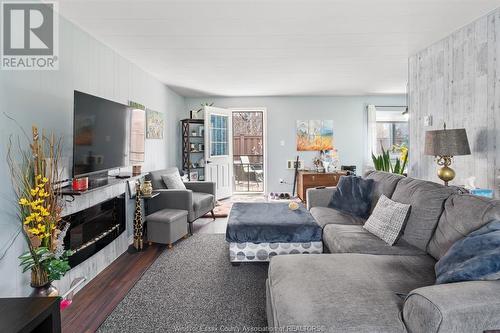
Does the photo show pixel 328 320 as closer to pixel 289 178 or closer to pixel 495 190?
pixel 495 190

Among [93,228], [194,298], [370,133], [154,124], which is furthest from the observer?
[370,133]

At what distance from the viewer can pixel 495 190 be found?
2.63 meters

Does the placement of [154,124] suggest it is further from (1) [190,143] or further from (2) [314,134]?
(2) [314,134]

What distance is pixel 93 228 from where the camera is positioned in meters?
2.66

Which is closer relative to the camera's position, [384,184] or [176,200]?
[384,184]

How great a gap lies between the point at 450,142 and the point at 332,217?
1269 millimetres

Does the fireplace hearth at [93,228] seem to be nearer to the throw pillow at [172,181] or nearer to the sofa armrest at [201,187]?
the throw pillow at [172,181]

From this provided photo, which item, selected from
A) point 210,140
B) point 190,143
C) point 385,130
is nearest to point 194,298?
point 210,140

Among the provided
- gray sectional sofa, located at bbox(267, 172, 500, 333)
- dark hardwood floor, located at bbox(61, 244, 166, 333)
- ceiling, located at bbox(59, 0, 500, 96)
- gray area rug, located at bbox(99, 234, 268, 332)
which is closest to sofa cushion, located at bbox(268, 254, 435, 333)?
gray sectional sofa, located at bbox(267, 172, 500, 333)

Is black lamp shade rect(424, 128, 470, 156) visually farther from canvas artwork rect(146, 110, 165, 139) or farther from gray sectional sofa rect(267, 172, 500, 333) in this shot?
canvas artwork rect(146, 110, 165, 139)

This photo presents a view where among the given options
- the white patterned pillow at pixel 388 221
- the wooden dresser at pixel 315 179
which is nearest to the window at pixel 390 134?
the wooden dresser at pixel 315 179

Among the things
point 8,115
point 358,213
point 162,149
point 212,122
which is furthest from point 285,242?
point 212,122

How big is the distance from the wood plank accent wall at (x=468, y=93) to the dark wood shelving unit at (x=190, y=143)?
12.8ft

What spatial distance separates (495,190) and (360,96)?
163 inches
